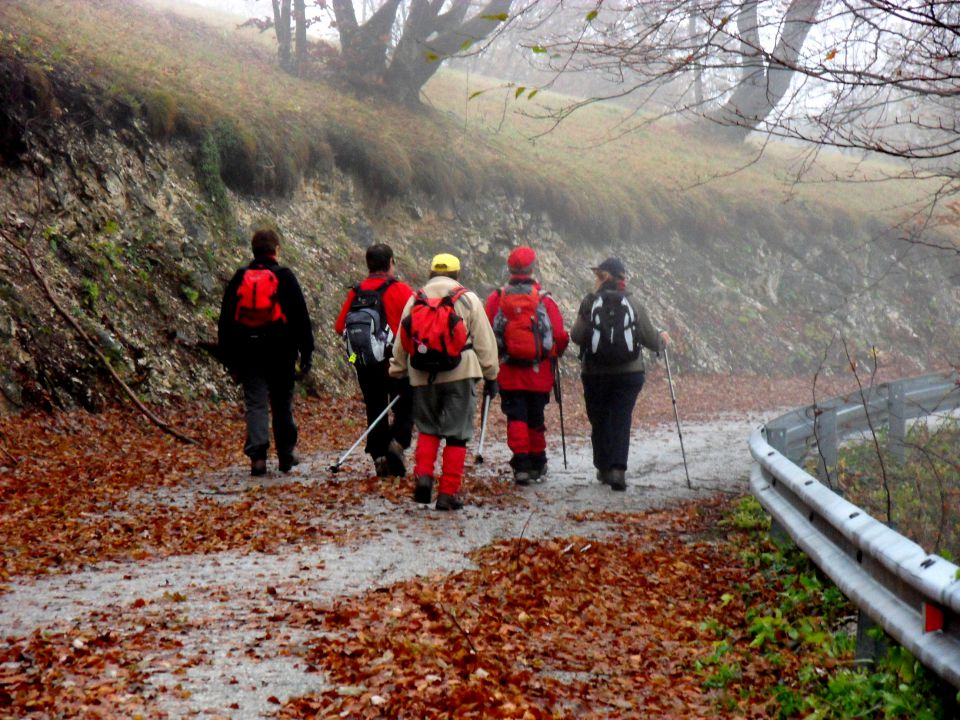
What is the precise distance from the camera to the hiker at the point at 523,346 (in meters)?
10.4

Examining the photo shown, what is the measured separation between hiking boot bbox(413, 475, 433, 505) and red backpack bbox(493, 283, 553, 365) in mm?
1983

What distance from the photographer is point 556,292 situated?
23.1 metres

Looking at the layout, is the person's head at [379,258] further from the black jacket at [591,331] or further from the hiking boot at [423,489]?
the hiking boot at [423,489]

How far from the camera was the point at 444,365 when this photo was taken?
8859 millimetres

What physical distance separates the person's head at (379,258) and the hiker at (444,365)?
3.06 ft

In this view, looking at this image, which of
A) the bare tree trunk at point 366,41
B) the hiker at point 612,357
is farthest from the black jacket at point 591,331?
the bare tree trunk at point 366,41

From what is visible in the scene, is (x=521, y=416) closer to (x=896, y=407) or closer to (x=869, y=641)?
(x=896, y=407)

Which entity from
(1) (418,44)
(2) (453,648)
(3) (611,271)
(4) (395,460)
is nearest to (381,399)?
(4) (395,460)

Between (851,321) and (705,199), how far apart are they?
5.51m

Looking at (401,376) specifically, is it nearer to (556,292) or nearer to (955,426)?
(955,426)

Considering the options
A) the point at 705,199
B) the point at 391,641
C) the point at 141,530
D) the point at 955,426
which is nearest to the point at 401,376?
the point at 141,530

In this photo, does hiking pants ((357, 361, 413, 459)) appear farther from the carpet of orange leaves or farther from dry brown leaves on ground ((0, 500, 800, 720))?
dry brown leaves on ground ((0, 500, 800, 720))

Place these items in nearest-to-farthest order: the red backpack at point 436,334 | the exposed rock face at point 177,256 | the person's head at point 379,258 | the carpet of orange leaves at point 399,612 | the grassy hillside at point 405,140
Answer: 1. the carpet of orange leaves at point 399,612
2. the red backpack at point 436,334
3. the person's head at point 379,258
4. the exposed rock face at point 177,256
5. the grassy hillside at point 405,140

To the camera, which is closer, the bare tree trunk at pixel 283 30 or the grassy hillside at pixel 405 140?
the grassy hillside at pixel 405 140
